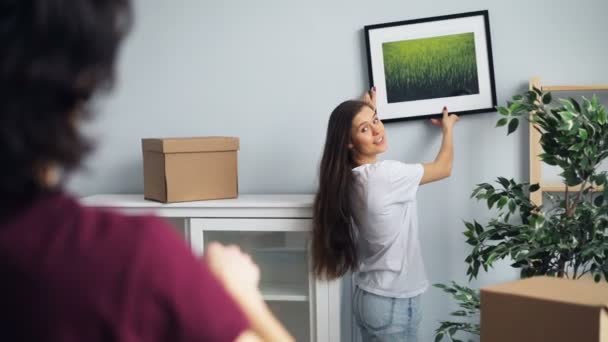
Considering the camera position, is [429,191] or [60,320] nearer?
[60,320]

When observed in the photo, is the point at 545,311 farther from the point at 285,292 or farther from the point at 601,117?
the point at 285,292

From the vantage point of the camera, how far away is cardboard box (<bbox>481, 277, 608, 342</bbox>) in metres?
1.24

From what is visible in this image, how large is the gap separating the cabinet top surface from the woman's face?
25 centimetres

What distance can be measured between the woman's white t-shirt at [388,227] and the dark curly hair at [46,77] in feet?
5.26

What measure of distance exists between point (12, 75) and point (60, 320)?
0.20m

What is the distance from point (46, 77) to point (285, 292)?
1948mm

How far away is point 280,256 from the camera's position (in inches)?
93.2

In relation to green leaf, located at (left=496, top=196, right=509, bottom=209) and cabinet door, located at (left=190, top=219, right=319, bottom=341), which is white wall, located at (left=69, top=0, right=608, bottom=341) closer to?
cabinet door, located at (left=190, top=219, right=319, bottom=341)

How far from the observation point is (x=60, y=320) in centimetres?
53

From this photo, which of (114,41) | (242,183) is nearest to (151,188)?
(242,183)

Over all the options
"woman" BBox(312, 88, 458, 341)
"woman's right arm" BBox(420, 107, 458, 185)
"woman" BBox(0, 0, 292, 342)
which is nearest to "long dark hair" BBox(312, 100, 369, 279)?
"woman" BBox(312, 88, 458, 341)

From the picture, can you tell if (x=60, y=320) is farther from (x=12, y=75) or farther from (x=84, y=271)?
(x=12, y=75)

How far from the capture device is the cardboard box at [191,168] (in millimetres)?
2328

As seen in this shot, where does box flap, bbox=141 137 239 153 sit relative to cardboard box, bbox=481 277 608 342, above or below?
above
